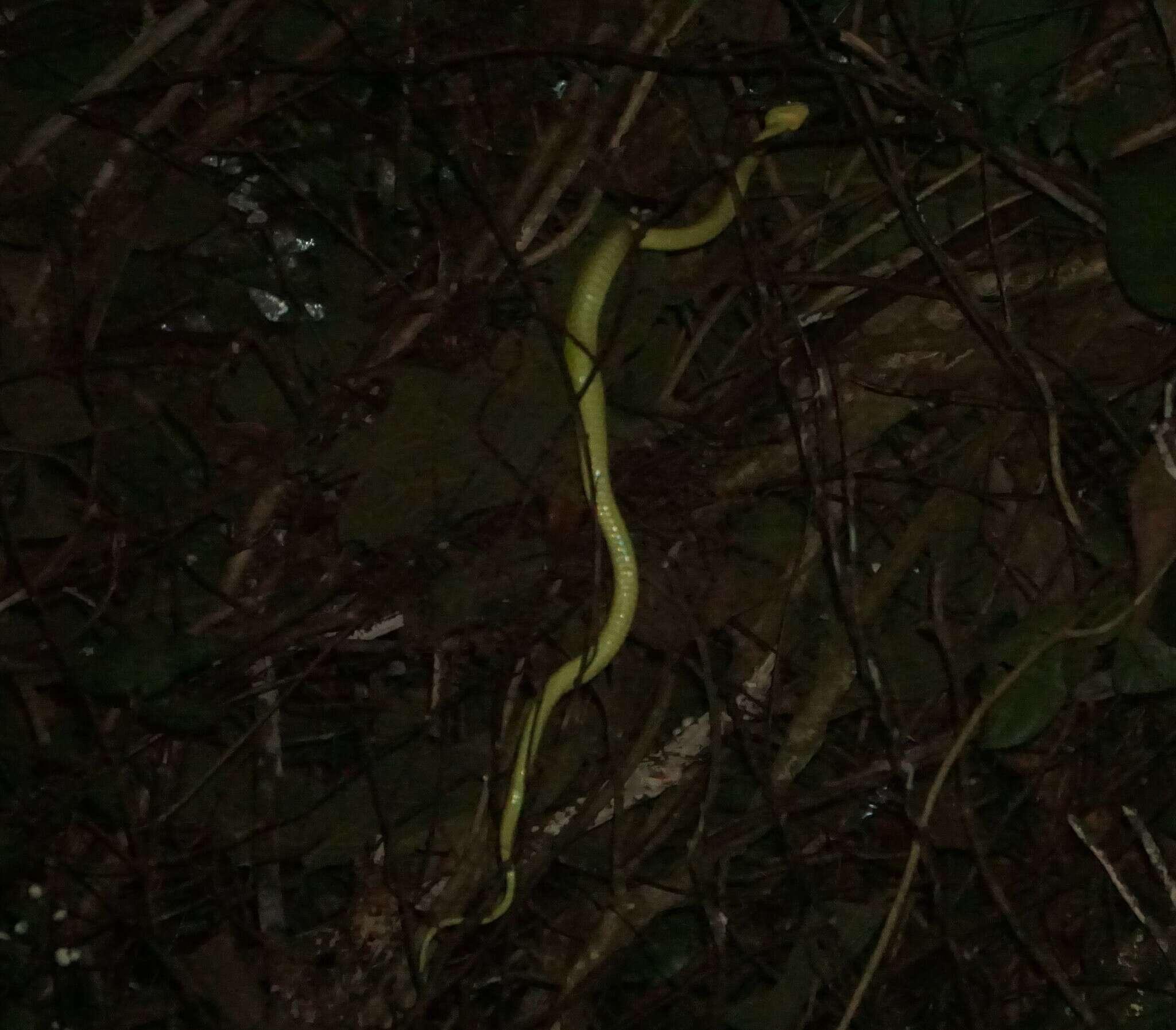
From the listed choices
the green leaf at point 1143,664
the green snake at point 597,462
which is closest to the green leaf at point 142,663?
the green snake at point 597,462

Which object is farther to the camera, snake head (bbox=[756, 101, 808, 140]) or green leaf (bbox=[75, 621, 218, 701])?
snake head (bbox=[756, 101, 808, 140])

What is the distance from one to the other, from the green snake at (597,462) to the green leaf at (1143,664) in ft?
2.60

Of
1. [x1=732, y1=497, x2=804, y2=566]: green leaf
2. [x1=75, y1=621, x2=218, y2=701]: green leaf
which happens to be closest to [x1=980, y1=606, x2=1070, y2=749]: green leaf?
[x1=732, y1=497, x2=804, y2=566]: green leaf

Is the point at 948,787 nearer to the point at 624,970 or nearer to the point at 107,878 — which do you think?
the point at 624,970

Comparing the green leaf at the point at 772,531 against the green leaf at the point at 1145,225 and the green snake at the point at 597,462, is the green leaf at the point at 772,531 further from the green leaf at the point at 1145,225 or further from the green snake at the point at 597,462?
the green leaf at the point at 1145,225

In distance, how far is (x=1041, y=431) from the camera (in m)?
1.75

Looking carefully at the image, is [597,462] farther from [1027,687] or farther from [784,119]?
[1027,687]

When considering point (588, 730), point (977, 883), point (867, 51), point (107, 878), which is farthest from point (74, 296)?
point (977, 883)

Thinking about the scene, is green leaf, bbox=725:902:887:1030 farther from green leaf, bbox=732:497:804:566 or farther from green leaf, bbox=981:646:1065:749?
green leaf, bbox=732:497:804:566

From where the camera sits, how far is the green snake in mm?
1609

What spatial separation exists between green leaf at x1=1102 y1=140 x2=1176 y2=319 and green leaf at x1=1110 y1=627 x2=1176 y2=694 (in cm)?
51

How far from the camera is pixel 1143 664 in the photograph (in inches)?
65.9

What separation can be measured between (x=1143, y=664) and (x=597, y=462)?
928 millimetres

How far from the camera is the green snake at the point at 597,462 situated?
1609 millimetres
